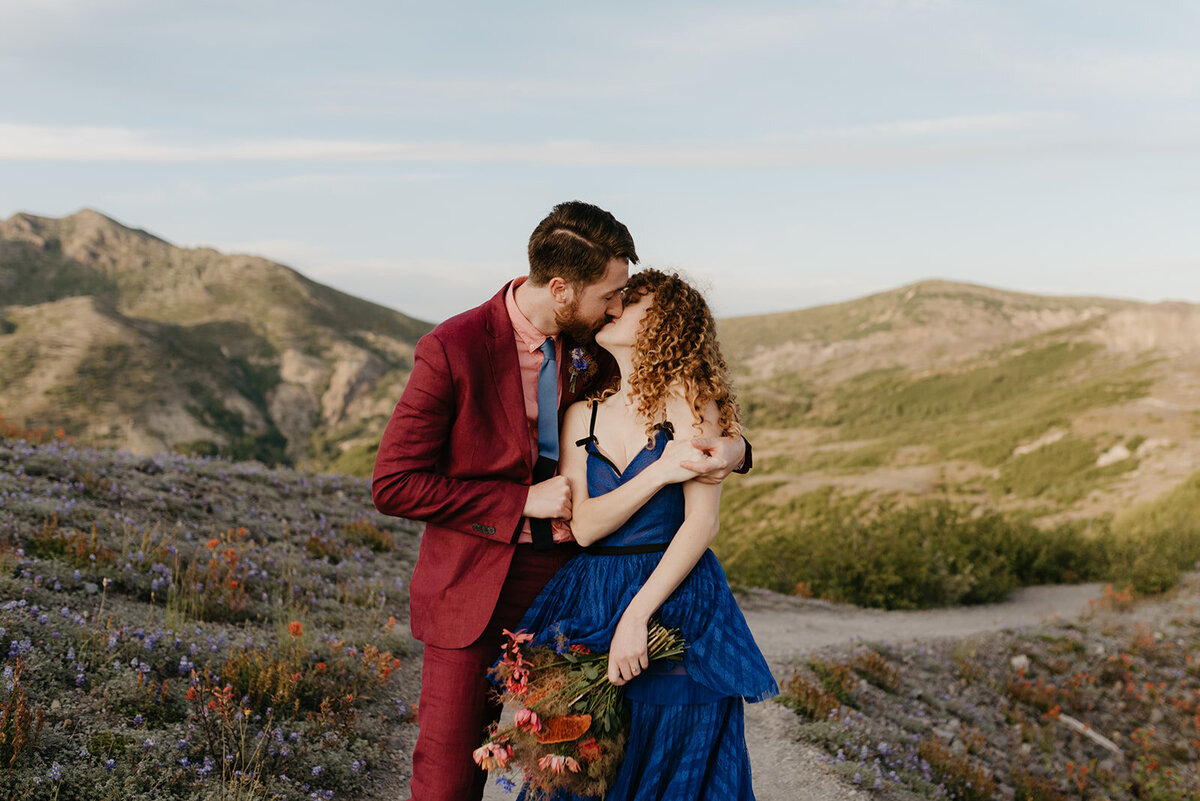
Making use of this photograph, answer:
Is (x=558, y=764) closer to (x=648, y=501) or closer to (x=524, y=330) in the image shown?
(x=648, y=501)

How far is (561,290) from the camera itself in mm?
2521

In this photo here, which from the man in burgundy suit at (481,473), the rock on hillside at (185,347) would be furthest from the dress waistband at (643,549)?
the rock on hillside at (185,347)

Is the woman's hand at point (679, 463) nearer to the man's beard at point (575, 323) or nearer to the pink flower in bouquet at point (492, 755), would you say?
the man's beard at point (575, 323)

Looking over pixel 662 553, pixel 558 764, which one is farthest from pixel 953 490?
pixel 558 764

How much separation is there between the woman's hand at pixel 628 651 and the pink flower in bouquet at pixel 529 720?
264mm

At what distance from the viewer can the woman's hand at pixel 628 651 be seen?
2.38 meters

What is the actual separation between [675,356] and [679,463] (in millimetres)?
348

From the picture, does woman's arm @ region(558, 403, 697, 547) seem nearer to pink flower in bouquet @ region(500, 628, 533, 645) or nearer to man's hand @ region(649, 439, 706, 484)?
man's hand @ region(649, 439, 706, 484)

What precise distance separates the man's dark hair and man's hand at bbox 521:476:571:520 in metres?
0.65

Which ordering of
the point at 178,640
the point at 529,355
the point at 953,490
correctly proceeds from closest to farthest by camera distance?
the point at 529,355, the point at 178,640, the point at 953,490

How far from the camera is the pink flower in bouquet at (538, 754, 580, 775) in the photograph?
7.42 ft

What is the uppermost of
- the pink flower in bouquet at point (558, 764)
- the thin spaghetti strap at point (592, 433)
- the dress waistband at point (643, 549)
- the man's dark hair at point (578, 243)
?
the man's dark hair at point (578, 243)

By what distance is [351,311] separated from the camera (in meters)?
110

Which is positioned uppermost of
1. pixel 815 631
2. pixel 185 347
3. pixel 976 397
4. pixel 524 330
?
pixel 185 347
